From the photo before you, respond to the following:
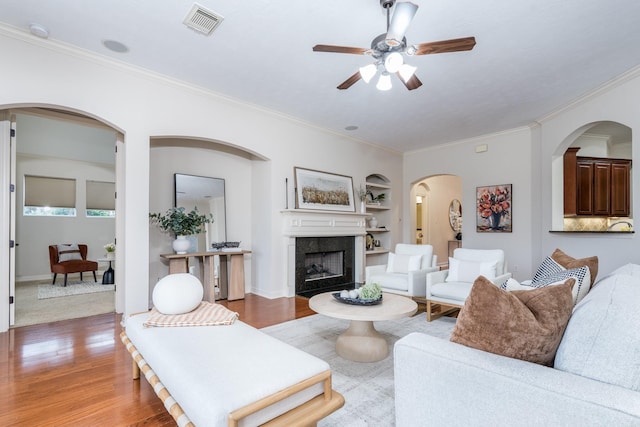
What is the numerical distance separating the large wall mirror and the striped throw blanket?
2.47 metres

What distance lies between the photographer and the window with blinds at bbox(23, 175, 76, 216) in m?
6.29

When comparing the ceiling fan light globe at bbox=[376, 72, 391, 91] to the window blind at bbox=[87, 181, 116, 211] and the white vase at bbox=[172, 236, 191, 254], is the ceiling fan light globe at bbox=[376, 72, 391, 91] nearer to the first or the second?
the white vase at bbox=[172, 236, 191, 254]

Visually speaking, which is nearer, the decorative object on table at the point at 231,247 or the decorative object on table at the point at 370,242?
the decorative object on table at the point at 231,247

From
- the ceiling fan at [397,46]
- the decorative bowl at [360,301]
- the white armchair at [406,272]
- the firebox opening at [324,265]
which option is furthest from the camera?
the firebox opening at [324,265]

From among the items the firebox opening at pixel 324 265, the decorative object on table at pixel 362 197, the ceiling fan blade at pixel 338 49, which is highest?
the ceiling fan blade at pixel 338 49

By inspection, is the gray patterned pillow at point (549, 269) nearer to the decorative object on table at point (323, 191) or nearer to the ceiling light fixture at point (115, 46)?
the decorative object on table at point (323, 191)

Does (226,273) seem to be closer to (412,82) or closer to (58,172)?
(412,82)

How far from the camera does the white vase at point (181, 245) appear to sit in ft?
13.5

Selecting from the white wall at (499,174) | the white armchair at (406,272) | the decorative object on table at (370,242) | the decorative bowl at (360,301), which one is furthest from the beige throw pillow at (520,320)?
the decorative object on table at (370,242)

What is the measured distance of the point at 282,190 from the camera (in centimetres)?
504

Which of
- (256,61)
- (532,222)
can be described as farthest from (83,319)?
(532,222)

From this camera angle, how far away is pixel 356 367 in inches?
97.5

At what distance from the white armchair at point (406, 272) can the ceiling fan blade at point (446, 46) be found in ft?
8.13

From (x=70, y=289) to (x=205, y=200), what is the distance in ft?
→ 9.99
